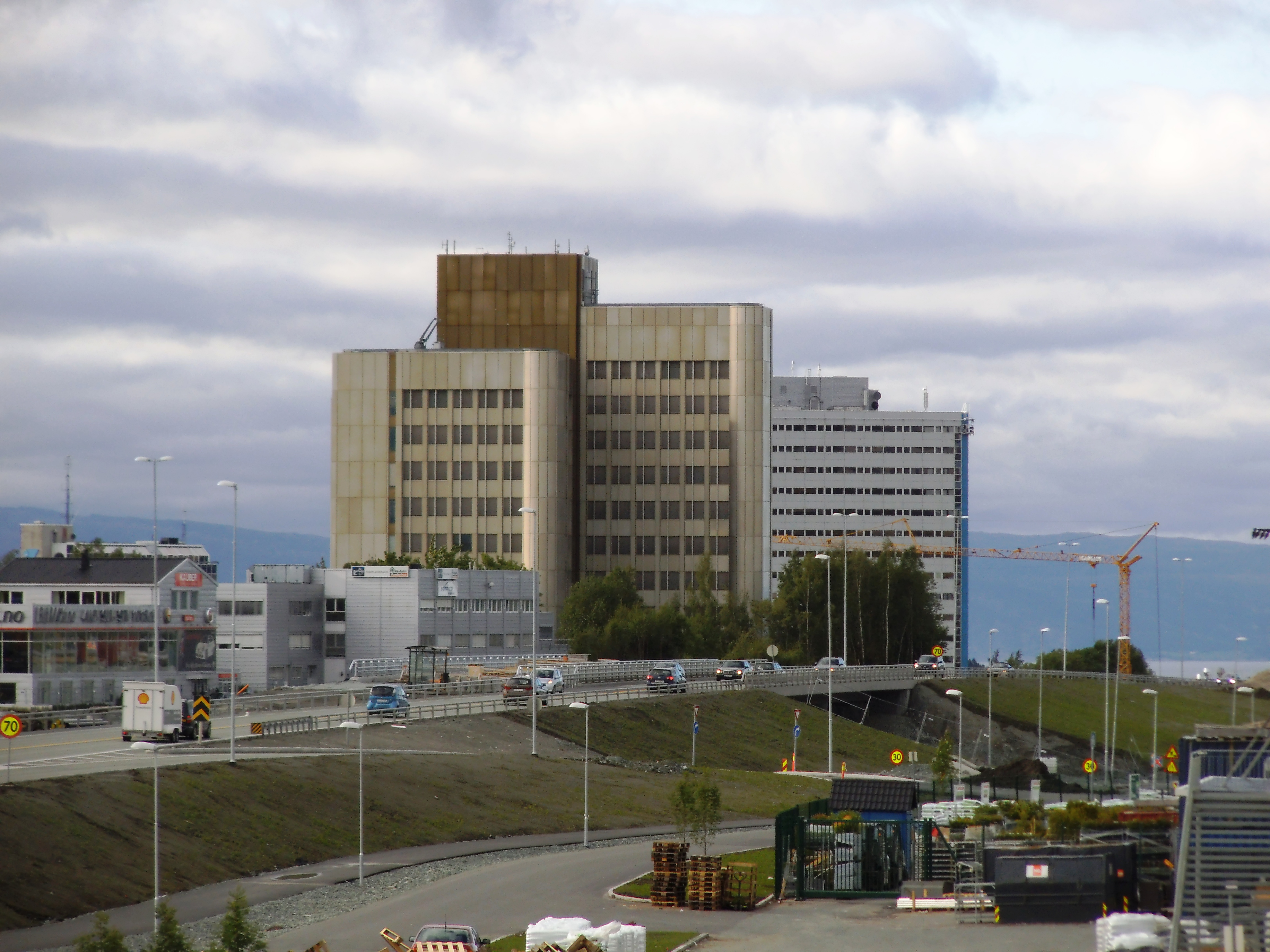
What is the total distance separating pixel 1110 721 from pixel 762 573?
168 feet

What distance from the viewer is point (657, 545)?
17838 cm

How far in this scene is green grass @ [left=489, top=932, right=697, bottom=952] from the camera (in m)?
39.3

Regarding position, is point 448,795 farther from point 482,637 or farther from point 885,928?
point 482,637

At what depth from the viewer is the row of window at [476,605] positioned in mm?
132750

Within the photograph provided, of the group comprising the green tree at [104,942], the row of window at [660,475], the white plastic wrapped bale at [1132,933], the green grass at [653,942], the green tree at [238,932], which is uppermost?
the row of window at [660,475]

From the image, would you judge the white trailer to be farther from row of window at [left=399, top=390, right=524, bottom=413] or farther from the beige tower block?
row of window at [left=399, top=390, right=524, bottom=413]

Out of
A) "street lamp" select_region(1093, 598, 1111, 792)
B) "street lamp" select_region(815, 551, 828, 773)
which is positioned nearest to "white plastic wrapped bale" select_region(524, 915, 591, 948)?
"street lamp" select_region(815, 551, 828, 773)

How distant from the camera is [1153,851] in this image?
1689 inches

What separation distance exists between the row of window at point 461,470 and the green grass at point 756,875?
11066 centimetres

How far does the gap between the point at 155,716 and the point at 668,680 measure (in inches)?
1817

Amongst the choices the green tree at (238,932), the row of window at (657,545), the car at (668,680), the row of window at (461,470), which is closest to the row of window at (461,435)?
the row of window at (461,470)

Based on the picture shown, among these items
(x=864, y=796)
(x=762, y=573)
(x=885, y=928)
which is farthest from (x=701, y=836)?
(x=762, y=573)

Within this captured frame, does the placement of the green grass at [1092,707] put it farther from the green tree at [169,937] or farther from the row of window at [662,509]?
the green tree at [169,937]

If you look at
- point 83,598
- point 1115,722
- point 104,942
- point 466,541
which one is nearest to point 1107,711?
point 1115,722
